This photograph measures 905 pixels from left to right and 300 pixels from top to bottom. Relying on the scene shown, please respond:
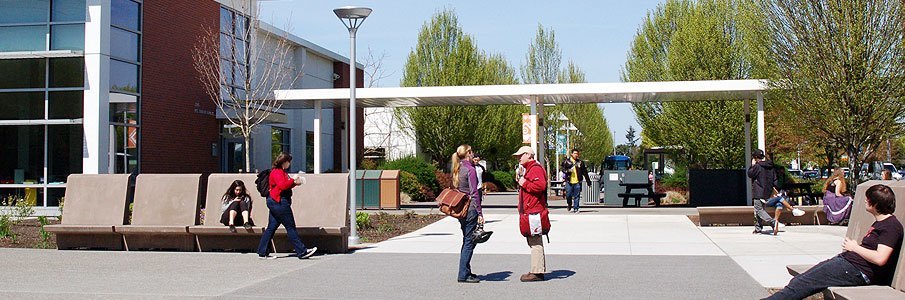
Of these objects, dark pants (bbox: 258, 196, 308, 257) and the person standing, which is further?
the person standing

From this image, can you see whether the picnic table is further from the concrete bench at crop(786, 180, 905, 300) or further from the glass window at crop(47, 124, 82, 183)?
the concrete bench at crop(786, 180, 905, 300)

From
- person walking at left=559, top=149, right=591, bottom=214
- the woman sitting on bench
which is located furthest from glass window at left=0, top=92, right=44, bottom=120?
person walking at left=559, top=149, right=591, bottom=214

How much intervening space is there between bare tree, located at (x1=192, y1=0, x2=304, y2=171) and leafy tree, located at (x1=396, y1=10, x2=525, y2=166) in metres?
A: 14.5

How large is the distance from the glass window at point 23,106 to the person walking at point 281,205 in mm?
13701

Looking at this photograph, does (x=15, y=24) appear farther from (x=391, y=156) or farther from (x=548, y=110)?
(x=548, y=110)

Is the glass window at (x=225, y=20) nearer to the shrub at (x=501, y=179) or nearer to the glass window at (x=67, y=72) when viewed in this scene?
the glass window at (x=67, y=72)

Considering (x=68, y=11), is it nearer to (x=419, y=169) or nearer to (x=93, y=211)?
(x=93, y=211)

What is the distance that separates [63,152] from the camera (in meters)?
22.7

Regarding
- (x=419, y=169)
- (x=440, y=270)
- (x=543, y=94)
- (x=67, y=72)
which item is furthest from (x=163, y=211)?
(x=419, y=169)

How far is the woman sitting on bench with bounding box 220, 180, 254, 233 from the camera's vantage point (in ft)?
41.7

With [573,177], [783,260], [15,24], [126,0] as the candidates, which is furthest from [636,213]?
[15,24]

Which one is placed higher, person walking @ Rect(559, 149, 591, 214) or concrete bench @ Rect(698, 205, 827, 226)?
person walking @ Rect(559, 149, 591, 214)

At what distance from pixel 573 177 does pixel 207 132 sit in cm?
1243

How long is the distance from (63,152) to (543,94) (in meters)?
12.7
